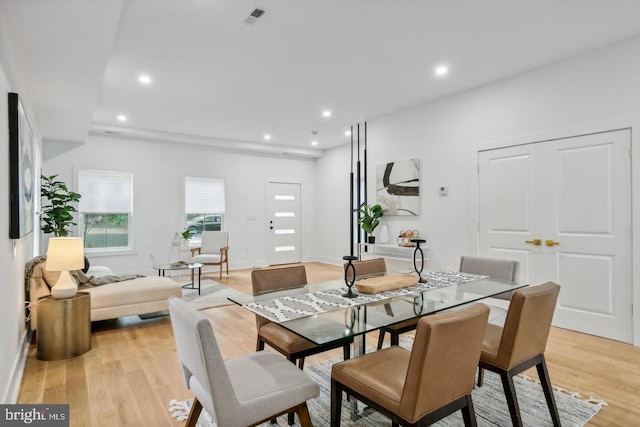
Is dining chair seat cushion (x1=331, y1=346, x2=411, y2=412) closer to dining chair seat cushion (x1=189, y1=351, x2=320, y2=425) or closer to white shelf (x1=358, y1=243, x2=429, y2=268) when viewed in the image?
dining chair seat cushion (x1=189, y1=351, x2=320, y2=425)

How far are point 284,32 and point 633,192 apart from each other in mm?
3533

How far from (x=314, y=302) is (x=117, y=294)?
2673mm

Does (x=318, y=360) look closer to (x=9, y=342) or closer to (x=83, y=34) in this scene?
(x=9, y=342)

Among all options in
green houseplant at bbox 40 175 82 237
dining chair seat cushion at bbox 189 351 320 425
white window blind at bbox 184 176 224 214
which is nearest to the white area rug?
white window blind at bbox 184 176 224 214

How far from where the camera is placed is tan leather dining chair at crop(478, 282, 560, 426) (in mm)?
1731

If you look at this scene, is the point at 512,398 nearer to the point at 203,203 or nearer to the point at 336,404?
the point at 336,404

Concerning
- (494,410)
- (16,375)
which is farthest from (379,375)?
(16,375)

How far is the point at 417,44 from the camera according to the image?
3.35 m

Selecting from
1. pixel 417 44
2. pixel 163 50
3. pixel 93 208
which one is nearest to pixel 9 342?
pixel 163 50

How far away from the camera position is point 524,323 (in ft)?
5.76

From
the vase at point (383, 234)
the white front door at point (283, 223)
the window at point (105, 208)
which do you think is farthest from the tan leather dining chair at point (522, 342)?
the white front door at point (283, 223)

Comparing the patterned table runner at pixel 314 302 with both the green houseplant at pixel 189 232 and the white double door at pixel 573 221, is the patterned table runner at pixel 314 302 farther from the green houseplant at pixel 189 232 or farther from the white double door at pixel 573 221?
the green houseplant at pixel 189 232

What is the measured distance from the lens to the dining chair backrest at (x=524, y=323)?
1722 mm

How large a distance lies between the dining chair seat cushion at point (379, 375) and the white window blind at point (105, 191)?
20.2 ft
